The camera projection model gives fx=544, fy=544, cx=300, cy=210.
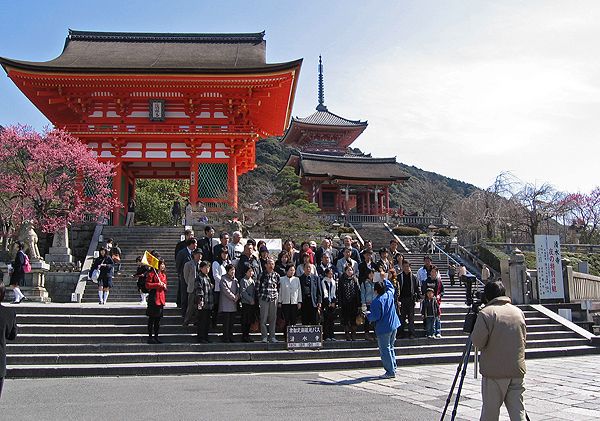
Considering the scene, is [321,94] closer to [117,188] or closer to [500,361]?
[117,188]

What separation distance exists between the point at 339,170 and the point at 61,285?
1172 inches

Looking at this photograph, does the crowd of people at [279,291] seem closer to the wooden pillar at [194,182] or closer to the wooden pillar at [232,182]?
the wooden pillar at [232,182]

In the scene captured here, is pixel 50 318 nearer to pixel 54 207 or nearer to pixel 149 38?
pixel 54 207

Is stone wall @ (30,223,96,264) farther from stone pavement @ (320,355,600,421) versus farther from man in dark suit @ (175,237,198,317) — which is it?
stone pavement @ (320,355,600,421)

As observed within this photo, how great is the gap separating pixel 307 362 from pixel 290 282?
1.60m

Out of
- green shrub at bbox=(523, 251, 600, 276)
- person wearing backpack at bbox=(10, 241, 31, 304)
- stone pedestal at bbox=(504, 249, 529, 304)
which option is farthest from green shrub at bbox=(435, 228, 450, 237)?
person wearing backpack at bbox=(10, 241, 31, 304)

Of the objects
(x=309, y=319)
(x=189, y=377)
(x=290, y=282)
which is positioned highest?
(x=290, y=282)

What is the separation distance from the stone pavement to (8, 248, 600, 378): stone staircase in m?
0.78

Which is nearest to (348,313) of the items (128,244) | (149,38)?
(128,244)

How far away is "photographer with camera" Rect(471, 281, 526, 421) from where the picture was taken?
14.9 feet

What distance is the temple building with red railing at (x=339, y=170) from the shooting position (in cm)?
4356

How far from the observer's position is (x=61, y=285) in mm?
16641

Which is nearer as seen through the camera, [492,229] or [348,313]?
[348,313]

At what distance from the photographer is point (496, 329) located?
462 cm
